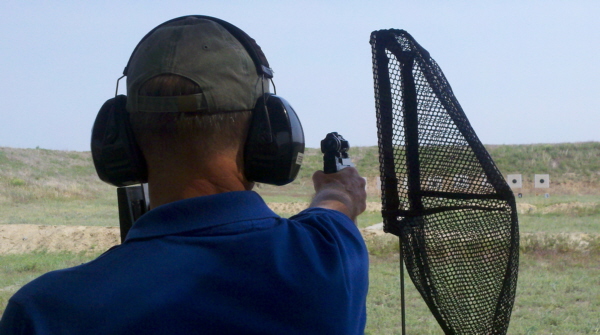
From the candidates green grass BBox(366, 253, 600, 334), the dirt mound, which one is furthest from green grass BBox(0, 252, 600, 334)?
the dirt mound

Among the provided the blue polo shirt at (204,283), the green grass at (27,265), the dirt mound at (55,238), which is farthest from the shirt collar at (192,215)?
the dirt mound at (55,238)

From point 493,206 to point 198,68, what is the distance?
77 cm

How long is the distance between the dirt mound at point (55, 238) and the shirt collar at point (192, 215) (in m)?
8.67

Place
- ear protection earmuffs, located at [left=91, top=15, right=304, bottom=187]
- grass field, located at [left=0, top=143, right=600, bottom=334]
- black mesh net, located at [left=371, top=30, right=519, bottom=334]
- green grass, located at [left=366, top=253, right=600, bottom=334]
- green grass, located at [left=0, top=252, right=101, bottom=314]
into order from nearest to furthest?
ear protection earmuffs, located at [left=91, top=15, right=304, bottom=187], black mesh net, located at [left=371, top=30, right=519, bottom=334], green grass, located at [left=366, top=253, right=600, bottom=334], grass field, located at [left=0, top=143, right=600, bottom=334], green grass, located at [left=0, top=252, right=101, bottom=314]

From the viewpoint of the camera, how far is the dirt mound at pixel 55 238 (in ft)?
31.3

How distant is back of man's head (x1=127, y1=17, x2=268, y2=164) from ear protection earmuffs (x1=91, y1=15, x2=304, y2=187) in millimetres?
21

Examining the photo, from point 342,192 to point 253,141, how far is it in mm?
332

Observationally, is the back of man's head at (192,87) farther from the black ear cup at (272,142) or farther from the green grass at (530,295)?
the green grass at (530,295)

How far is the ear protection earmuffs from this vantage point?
1028 millimetres

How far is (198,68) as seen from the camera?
3.13 ft

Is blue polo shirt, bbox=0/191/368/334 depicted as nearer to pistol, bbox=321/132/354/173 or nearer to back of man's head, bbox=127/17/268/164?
back of man's head, bbox=127/17/268/164

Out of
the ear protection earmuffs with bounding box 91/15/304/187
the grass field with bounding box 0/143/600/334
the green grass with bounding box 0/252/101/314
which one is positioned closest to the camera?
the ear protection earmuffs with bounding box 91/15/304/187

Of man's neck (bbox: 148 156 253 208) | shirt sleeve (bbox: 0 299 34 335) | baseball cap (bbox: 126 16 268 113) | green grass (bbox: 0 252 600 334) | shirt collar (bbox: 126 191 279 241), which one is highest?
baseball cap (bbox: 126 16 268 113)

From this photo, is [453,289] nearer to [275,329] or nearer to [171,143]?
[275,329]
